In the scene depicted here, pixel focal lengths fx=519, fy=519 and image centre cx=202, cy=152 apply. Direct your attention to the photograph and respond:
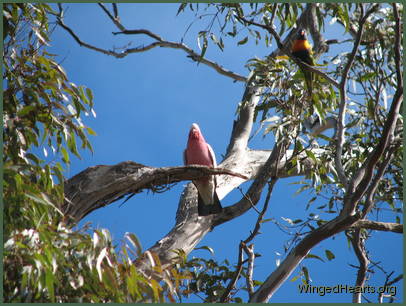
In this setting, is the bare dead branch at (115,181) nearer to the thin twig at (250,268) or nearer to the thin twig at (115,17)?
the thin twig at (250,268)

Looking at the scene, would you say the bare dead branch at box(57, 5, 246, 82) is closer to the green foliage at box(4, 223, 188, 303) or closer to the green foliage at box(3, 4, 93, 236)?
the green foliage at box(3, 4, 93, 236)

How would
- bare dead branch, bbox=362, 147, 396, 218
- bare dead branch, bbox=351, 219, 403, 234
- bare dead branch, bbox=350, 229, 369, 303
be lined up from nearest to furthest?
bare dead branch, bbox=362, 147, 396, 218 < bare dead branch, bbox=351, 219, 403, 234 < bare dead branch, bbox=350, 229, 369, 303

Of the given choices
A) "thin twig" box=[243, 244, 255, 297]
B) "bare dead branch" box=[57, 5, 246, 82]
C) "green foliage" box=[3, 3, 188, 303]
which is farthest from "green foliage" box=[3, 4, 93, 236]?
"bare dead branch" box=[57, 5, 246, 82]

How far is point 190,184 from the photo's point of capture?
387cm

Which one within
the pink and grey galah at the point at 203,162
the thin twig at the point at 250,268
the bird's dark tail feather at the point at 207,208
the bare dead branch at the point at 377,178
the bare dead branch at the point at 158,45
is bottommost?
the thin twig at the point at 250,268

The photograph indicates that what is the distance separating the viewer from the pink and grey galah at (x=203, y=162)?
11.4 feet

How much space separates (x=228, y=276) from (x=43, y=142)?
1467mm

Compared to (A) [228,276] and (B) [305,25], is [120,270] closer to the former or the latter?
(A) [228,276]

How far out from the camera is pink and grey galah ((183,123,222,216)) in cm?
348

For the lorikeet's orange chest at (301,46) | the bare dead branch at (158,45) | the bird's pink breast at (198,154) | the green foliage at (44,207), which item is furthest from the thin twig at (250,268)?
the bare dead branch at (158,45)

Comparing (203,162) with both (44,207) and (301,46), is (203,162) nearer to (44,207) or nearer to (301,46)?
(301,46)

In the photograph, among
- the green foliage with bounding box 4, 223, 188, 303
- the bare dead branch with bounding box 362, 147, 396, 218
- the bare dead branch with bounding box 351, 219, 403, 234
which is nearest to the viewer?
the green foliage with bounding box 4, 223, 188, 303

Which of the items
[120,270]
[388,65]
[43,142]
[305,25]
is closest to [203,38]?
[305,25]

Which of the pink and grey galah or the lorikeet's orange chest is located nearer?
the pink and grey galah
